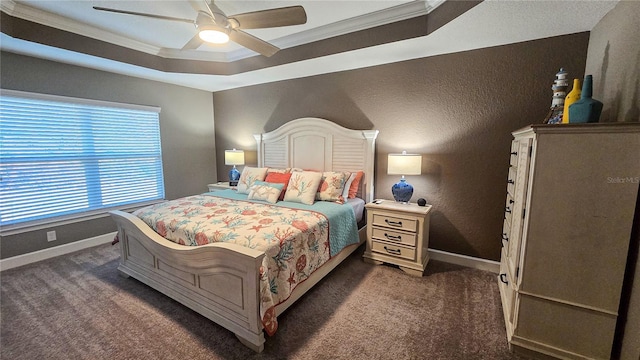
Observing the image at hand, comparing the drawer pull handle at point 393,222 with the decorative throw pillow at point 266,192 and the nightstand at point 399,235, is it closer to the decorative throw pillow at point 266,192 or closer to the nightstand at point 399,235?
the nightstand at point 399,235

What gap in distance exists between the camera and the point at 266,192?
308cm

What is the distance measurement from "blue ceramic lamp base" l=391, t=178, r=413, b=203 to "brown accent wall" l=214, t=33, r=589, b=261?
23cm

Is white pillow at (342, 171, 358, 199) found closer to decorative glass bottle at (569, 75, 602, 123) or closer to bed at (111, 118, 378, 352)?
bed at (111, 118, 378, 352)

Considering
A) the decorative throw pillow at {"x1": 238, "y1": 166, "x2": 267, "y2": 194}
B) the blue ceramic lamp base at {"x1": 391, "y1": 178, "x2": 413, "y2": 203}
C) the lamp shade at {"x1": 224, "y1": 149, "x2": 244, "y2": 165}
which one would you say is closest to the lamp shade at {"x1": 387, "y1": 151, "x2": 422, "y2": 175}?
the blue ceramic lamp base at {"x1": 391, "y1": 178, "x2": 413, "y2": 203}

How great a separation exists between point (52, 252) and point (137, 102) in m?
2.18

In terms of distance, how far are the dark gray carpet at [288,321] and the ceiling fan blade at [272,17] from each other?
2280 millimetres

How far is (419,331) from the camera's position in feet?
6.30

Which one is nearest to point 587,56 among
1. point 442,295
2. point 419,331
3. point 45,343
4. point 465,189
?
point 465,189

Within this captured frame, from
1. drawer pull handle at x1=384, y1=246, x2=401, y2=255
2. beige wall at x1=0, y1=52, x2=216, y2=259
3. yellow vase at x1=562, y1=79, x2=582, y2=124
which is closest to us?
yellow vase at x1=562, y1=79, x2=582, y2=124

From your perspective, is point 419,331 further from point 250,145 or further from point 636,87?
point 250,145

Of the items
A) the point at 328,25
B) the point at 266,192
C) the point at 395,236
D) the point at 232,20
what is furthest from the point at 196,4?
the point at 395,236

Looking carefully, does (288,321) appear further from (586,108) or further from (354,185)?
(586,108)

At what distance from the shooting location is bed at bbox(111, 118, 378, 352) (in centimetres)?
173

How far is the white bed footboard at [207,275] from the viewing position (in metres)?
1.72
